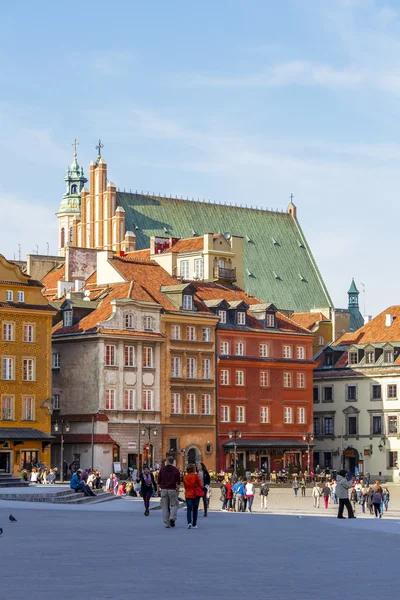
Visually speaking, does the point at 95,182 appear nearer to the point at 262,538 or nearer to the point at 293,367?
the point at 293,367

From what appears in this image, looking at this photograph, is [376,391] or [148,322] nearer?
[148,322]

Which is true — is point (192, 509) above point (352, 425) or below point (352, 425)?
below

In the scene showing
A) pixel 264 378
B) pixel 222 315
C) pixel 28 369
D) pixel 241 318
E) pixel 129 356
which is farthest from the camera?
pixel 264 378

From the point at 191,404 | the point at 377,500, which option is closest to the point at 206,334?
the point at 191,404

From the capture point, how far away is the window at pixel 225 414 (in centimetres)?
10894

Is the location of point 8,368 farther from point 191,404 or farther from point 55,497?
point 55,497

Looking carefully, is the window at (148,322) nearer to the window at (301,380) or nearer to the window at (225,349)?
the window at (225,349)

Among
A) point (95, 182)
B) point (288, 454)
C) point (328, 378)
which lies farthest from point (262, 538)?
point (95, 182)

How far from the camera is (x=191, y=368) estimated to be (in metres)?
107

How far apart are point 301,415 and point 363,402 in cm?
754

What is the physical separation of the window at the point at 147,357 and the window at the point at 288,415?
15307mm

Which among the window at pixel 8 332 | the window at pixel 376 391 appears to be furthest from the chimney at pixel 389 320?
the window at pixel 8 332

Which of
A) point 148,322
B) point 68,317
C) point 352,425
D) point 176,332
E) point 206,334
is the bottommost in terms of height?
point 352,425

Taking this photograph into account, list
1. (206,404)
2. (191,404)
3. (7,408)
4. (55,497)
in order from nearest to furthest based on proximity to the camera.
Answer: (55,497)
(7,408)
(191,404)
(206,404)
